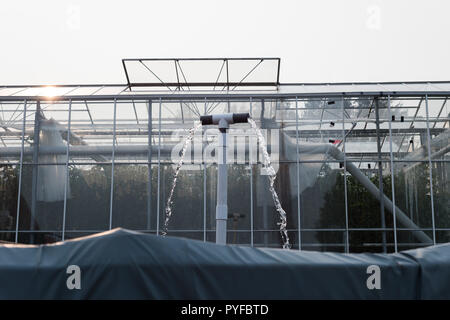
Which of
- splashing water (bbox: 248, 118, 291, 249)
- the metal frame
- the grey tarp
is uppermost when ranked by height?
the metal frame

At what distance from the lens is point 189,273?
331 cm

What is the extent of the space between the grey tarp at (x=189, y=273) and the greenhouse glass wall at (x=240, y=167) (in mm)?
12804

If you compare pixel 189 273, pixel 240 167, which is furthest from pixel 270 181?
pixel 189 273

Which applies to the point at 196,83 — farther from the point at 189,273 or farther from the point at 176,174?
the point at 189,273

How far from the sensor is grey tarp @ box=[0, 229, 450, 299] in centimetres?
328

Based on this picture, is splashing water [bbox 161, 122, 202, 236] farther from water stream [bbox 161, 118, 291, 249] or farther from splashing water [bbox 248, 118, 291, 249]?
splashing water [bbox 248, 118, 291, 249]

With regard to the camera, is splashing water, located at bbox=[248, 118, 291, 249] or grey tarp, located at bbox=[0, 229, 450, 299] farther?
splashing water, located at bbox=[248, 118, 291, 249]

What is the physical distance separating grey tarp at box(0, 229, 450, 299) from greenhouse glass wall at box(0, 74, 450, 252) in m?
12.8

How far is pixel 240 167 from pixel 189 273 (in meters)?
13.4

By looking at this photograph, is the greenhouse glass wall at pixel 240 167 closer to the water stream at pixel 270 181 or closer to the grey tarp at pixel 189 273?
the water stream at pixel 270 181

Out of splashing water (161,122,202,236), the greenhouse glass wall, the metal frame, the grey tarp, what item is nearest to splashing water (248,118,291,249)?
the greenhouse glass wall

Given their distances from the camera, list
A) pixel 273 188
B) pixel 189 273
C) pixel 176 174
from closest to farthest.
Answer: pixel 189 273 < pixel 273 188 < pixel 176 174

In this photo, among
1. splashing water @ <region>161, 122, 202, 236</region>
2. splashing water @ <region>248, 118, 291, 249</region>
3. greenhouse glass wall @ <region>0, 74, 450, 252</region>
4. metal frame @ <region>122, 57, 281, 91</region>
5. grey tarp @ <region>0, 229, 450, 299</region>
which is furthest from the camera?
metal frame @ <region>122, 57, 281, 91</region>

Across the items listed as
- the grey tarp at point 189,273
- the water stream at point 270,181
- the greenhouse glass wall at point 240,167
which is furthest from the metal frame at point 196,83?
the grey tarp at point 189,273
